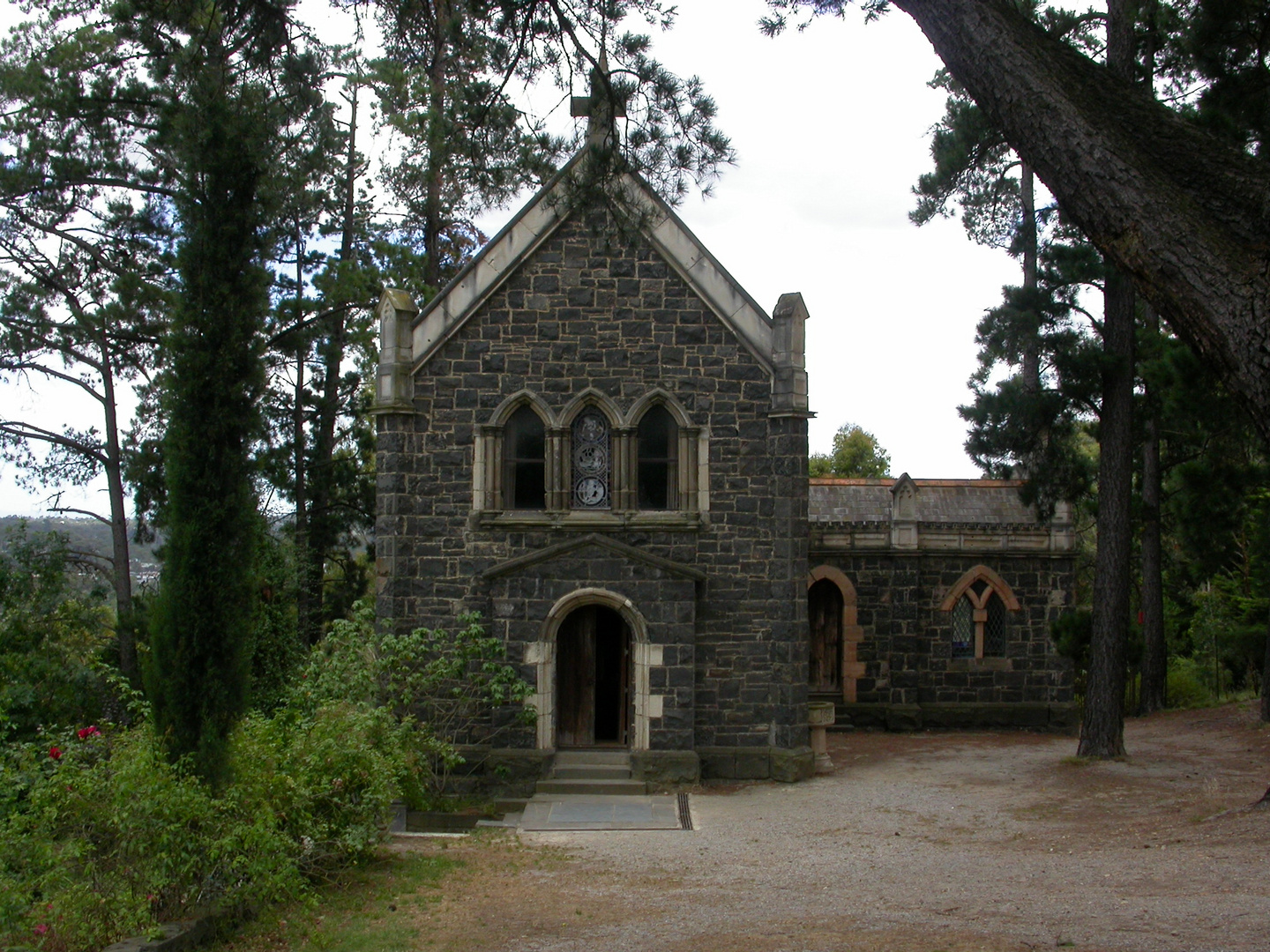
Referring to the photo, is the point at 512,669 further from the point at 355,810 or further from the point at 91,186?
the point at 91,186

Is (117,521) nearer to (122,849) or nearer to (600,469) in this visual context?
(600,469)

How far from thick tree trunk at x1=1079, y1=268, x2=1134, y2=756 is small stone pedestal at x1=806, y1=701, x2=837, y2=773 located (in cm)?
390

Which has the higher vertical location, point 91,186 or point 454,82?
point 91,186

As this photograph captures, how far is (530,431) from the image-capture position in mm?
16828

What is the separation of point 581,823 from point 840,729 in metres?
9.35

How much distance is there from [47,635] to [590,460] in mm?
10334

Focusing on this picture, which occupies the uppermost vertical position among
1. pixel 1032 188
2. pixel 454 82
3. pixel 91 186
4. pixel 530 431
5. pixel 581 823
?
pixel 1032 188

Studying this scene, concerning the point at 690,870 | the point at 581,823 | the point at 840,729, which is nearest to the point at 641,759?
the point at 581,823

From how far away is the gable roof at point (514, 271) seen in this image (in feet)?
54.7

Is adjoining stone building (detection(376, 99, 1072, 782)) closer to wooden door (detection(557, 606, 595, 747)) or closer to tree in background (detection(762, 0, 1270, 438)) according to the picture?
wooden door (detection(557, 606, 595, 747))

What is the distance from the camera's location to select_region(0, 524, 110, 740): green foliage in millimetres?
17797

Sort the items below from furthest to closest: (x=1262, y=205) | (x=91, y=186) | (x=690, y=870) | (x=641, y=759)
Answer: (x=91, y=186)
(x=641, y=759)
(x=690, y=870)
(x=1262, y=205)

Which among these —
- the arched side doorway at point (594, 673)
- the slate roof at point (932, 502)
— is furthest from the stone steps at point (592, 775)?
the slate roof at point (932, 502)

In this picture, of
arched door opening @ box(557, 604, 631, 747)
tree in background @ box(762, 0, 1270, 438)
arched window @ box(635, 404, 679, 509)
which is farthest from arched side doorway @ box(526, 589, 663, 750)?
tree in background @ box(762, 0, 1270, 438)
